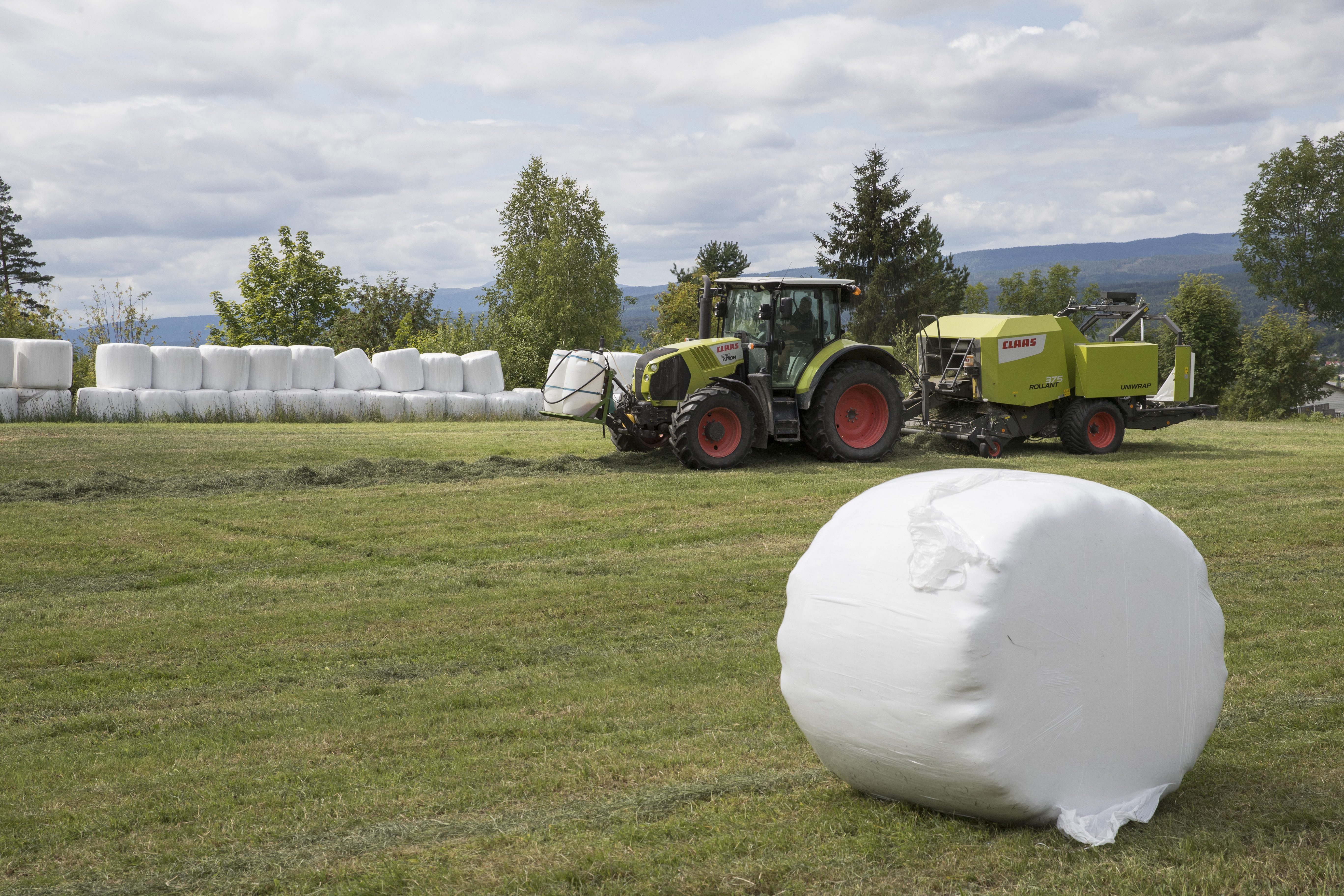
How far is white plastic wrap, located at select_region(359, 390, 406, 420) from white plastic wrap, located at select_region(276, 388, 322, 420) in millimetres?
862

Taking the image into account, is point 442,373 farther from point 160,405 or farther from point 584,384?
point 584,384

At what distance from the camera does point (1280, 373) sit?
48469 mm

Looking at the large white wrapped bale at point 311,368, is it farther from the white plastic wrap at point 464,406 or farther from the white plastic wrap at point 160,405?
the white plastic wrap at point 464,406

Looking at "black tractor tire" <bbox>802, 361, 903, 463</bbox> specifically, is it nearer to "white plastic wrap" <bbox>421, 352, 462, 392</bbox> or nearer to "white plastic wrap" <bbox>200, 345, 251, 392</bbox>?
"white plastic wrap" <bbox>421, 352, 462, 392</bbox>

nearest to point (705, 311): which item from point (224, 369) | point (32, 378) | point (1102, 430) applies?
point (1102, 430)

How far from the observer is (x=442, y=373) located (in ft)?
79.1

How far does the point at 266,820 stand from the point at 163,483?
9324mm

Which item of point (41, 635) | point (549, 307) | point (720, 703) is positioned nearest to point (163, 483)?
point (41, 635)

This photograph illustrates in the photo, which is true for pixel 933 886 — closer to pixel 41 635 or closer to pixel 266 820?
pixel 266 820

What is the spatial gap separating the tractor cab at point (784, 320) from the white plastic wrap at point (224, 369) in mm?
11299

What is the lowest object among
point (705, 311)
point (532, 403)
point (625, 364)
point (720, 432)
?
point (720, 432)

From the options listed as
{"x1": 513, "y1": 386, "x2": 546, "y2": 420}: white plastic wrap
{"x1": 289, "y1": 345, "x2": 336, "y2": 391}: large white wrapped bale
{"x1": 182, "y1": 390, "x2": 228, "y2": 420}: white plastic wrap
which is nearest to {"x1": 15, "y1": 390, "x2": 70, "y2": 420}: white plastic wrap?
{"x1": 182, "y1": 390, "x2": 228, "y2": 420}: white plastic wrap

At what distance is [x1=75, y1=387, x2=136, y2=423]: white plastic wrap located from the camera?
19.7 metres

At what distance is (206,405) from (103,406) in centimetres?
173
